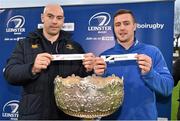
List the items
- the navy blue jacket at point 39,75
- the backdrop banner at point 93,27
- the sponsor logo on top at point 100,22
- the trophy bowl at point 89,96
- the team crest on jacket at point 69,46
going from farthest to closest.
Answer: the sponsor logo on top at point 100,22 → the backdrop banner at point 93,27 → the team crest on jacket at point 69,46 → the navy blue jacket at point 39,75 → the trophy bowl at point 89,96

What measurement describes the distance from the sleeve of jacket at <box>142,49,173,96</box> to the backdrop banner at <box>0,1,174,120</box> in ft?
0.85

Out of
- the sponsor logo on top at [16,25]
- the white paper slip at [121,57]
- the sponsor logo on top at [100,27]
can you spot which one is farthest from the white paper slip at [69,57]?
the sponsor logo on top at [16,25]


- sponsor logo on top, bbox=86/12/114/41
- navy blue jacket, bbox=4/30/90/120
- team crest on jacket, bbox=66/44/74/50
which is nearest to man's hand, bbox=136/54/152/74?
navy blue jacket, bbox=4/30/90/120

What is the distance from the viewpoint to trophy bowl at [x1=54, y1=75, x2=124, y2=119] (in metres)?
1.97

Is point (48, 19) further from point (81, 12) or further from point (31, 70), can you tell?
point (81, 12)

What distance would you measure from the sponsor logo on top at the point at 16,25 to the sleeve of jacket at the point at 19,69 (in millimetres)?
798

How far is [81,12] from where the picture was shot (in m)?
3.12

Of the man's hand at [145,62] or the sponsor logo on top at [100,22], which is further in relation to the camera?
the sponsor logo on top at [100,22]

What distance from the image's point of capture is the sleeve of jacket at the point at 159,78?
2205mm

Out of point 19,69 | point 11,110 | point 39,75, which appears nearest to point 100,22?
point 39,75

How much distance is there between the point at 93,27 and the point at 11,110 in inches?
43.7

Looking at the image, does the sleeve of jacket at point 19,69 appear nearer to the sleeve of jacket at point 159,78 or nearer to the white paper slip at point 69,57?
the white paper slip at point 69,57

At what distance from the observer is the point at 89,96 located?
197 centimetres

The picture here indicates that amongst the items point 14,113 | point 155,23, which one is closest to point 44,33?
point 155,23
